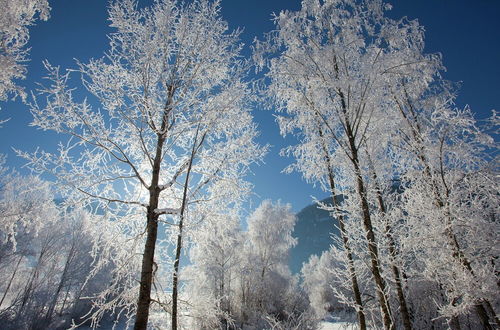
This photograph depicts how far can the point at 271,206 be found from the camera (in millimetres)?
22969

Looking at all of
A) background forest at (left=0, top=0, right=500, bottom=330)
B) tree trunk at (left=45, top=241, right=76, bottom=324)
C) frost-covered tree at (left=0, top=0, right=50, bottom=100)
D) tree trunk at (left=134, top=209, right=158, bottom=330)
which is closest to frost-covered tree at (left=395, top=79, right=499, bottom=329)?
background forest at (left=0, top=0, right=500, bottom=330)

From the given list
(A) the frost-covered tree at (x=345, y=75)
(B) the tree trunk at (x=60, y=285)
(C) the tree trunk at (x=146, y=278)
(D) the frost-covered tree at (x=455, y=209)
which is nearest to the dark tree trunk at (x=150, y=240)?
(C) the tree trunk at (x=146, y=278)

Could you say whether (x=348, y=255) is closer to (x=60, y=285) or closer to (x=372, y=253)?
(x=372, y=253)

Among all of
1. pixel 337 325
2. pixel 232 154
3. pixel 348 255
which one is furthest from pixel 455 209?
pixel 337 325

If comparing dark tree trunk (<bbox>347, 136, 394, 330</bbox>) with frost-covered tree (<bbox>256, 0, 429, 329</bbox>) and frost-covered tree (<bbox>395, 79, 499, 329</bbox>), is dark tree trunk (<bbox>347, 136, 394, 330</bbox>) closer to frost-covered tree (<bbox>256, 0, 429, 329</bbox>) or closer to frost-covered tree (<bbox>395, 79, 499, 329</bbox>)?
frost-covered tree (<bbox>256, 0, 429, 329</bbox>)

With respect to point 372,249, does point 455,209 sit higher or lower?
higher

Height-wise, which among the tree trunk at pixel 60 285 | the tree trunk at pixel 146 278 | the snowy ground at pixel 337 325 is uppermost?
the tree trunk at pixel 60 285

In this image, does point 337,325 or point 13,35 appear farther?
point 337,325

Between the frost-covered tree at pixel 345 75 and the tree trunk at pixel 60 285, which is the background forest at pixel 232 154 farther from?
the tree trunk at pixel 60 285

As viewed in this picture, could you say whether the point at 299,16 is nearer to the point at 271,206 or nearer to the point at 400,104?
the point at 400,104

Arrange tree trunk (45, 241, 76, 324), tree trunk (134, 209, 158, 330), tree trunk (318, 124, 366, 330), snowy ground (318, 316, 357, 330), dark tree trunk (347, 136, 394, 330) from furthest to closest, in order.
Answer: tree trunk (45, 241, 76, 324), snowy ground (318, 316, 357, 330), tree trunk (318, 124, 366, 330), dark tree trunk (347, 136, 394, 330), tree trunk (134, 209, 158, 330)

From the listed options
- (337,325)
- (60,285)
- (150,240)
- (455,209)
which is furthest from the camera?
(337,325)

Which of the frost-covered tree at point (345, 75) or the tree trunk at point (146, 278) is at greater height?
the frost-covered tree at point (345, 75)

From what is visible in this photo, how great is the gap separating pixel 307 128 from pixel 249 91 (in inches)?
87.2
